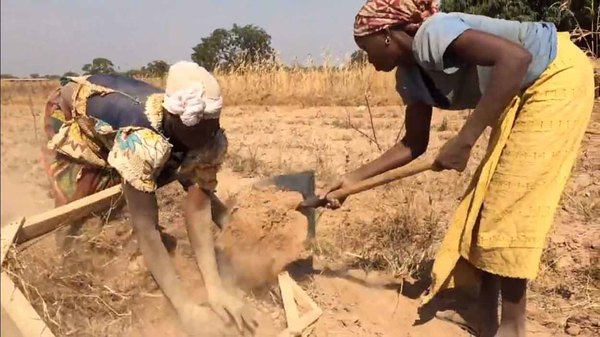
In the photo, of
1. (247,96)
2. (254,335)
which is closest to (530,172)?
(254,335)

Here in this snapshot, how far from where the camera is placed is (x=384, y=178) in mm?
2895

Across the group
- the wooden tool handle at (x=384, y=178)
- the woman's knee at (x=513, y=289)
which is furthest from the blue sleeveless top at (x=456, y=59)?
the woman's knee at (x=513, y=289)

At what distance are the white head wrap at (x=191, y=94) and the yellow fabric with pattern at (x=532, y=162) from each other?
115cm

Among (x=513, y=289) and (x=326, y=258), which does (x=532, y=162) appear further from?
(x=326, y=258)

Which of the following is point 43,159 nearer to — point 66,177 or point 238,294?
point 66,177

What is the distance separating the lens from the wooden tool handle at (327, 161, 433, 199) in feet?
9.21

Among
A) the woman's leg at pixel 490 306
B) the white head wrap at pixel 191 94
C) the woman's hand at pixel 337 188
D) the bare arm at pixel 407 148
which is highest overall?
the white head wrap at pixel 191 94

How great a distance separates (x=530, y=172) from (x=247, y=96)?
33.6 feet

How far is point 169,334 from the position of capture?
8.98 feet

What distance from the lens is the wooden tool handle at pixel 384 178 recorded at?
281 centimetres

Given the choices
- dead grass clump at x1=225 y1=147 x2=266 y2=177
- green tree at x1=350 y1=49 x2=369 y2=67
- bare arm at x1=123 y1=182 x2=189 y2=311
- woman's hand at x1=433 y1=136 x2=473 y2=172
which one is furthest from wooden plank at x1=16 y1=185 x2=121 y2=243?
green tree at x1=350 y1=49 x2=369 y2=67

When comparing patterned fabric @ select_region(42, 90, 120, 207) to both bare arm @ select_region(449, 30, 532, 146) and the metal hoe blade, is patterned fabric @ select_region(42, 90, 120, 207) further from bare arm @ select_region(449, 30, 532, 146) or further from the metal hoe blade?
bare arm @ select_region(449, 30, 532, 146)

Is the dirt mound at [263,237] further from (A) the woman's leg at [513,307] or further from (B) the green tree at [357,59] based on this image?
(B) the green tree at [357,59]

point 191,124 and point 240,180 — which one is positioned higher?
point 191,124
